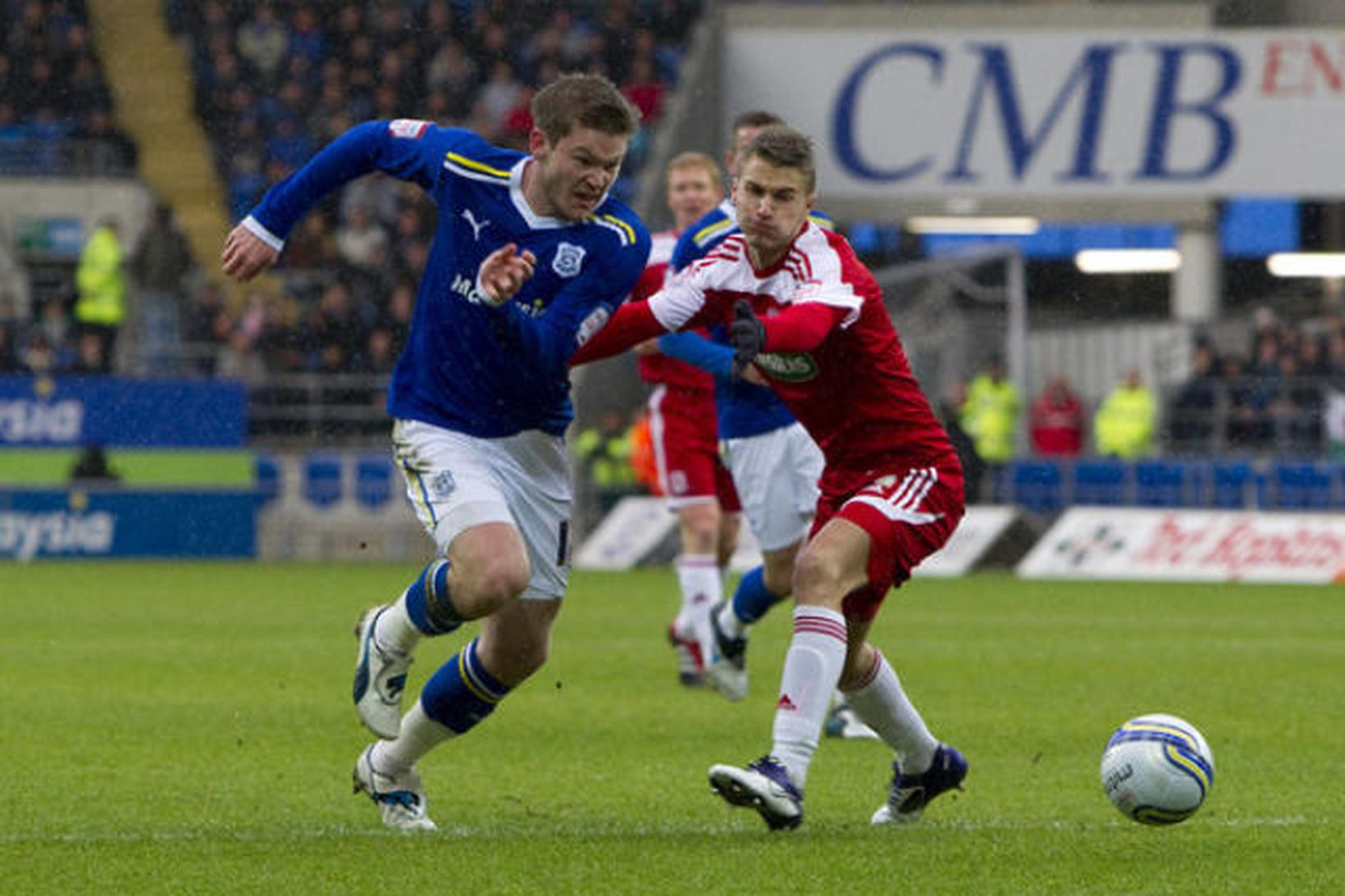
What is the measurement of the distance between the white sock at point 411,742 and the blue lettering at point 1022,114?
1889cm

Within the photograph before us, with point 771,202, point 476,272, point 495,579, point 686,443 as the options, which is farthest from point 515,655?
point 686,443

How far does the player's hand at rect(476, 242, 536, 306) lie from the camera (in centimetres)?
610

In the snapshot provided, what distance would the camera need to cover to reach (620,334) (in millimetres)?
6680

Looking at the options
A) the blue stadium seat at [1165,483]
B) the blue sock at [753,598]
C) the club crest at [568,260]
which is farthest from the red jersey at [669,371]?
the blue stadium seat at [1165,483]

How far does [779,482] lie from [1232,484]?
545 inches

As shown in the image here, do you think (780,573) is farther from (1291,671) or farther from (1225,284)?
(1225,284)

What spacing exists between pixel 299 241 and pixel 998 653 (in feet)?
53.0

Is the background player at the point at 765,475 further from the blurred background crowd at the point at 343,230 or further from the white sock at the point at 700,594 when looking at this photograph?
the blurred background crowd at the point at 343,230

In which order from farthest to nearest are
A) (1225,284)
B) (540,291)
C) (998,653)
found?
(1225,284) < (998,653) < (540,291)

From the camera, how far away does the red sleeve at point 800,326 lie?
632cm

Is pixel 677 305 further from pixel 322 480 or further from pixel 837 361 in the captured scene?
pixel 322 480

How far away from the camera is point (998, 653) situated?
1363 centimetres

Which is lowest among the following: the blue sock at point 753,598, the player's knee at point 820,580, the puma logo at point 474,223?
the blue sock at point 753,598

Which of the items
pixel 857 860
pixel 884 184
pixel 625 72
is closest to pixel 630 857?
pixel 857 860
